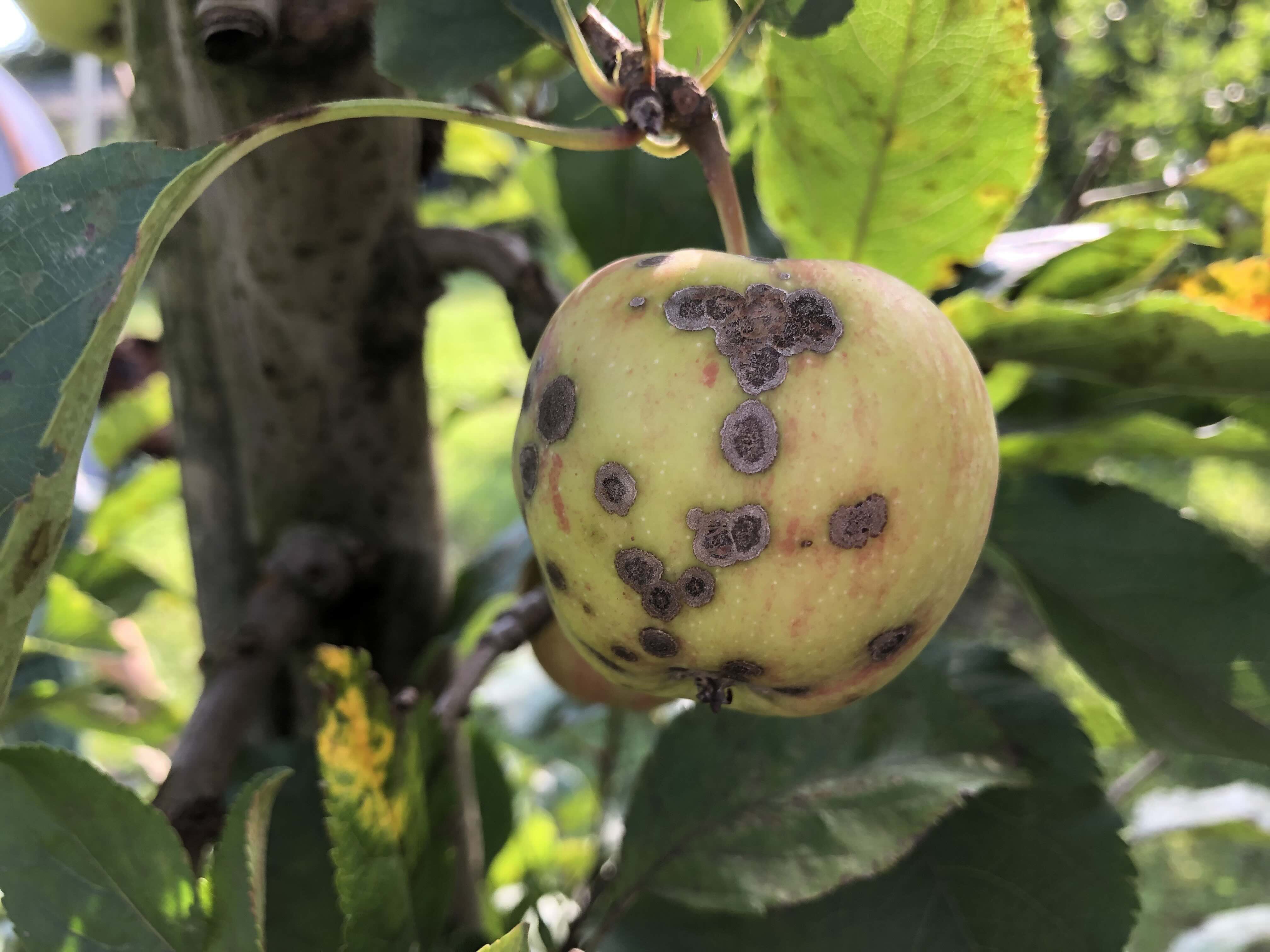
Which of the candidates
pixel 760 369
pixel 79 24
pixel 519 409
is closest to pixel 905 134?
pixel 760 369

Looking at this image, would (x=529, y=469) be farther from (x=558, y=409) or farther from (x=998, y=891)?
(x=998, y=891)

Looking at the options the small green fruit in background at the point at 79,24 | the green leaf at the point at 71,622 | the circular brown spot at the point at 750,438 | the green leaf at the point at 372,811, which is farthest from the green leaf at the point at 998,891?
the small green fruit in background at the point at 79,24

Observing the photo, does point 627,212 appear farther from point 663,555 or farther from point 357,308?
point 663,555

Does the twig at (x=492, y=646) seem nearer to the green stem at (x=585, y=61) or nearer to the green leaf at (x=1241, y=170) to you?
the green stem at (x=585, y=61)

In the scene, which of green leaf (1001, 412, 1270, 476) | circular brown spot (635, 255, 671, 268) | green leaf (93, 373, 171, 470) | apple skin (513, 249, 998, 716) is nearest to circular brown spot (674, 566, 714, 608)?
apple skin (513, 249, 998, 716)

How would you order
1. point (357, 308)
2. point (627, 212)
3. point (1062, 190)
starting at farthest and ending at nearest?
point (1062, 190)
point (627, 212)
point (357, 308)

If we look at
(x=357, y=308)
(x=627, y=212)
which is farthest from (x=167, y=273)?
(x=627, y=212)

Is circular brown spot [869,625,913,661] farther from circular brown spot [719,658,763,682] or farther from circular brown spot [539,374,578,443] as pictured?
circular brown spot [539,374,578,443]
